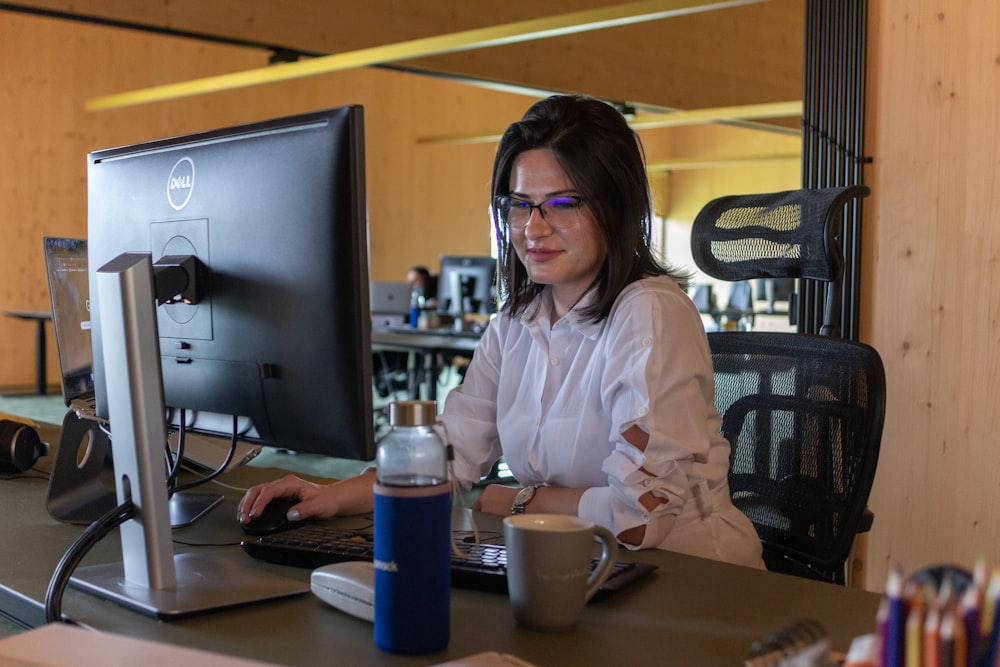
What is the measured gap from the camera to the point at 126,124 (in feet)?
32.9

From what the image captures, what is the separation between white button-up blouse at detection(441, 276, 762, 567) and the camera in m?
1.52

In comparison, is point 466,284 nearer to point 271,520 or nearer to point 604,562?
point 271,520

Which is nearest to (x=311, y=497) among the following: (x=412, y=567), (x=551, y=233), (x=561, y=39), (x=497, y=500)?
(x=497, y=500)

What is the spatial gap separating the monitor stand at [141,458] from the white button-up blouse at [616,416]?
557mm

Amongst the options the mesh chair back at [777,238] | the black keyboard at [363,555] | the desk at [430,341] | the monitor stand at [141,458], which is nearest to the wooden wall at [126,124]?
→ the desk at [430,341]

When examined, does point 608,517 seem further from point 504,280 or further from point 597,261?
point 504,280

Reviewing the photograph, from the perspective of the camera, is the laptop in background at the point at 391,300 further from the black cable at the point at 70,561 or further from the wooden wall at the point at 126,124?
the black cable at the point at 70,561

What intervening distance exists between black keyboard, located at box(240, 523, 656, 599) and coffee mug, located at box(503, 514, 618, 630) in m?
0.12

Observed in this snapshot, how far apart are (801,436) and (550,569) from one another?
98 centimetres

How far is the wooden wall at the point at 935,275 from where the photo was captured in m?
2.60

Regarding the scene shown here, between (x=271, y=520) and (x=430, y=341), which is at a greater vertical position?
(x=271, y=520)

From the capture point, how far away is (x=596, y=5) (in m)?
6.82

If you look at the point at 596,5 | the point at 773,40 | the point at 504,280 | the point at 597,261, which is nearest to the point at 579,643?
the point at 597,261

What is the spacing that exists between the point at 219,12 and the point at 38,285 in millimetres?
4786
